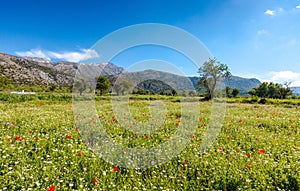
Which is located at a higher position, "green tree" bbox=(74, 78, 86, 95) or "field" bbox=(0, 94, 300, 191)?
"green tree" bbox=(74, 78, 86, 95)

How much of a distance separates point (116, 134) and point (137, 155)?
7.69 ft

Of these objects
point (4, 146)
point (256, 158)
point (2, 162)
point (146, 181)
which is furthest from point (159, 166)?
point (4, 146)

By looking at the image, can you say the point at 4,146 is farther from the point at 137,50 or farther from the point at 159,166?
the point at 137,50

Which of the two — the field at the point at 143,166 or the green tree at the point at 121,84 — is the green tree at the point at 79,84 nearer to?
the field at the point at 143,166

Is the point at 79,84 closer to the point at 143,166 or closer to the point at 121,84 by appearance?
the point at 143,166

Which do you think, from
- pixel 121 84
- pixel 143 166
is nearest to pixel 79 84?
pixel 143 166

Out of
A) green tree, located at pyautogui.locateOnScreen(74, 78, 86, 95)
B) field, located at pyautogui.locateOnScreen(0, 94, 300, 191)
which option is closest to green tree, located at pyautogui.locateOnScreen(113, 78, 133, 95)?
green tree, located at pyautogui.locateOnScreen(74, 78, 86, 95)

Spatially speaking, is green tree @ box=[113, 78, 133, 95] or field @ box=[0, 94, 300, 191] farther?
green tree @ box=[113, 78, 133, 95]

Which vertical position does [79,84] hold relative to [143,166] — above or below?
above

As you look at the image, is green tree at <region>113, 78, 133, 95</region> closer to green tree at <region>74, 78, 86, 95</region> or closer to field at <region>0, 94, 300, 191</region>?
green tree at <region>74, 78, 86, 95</region>

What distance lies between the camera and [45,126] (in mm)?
9148

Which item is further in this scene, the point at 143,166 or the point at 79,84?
the point at 79,84

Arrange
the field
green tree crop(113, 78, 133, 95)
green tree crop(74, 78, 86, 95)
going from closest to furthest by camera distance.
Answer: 1. the field
2. green tree crop(74, 78, 86, 95)
3. green tree crop(113, 78, 133, 95)

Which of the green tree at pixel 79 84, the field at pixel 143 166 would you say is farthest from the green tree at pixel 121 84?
the field at pixel 143 166
